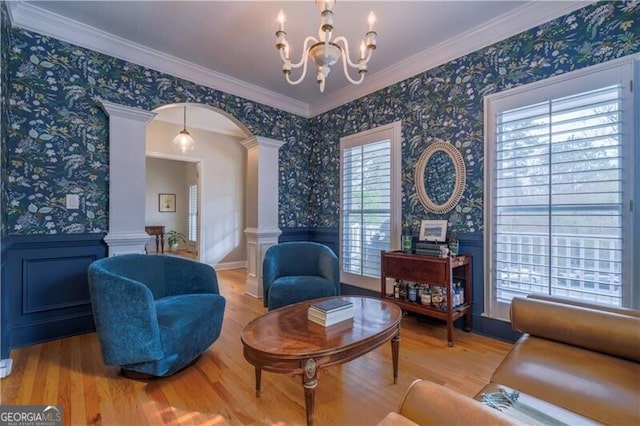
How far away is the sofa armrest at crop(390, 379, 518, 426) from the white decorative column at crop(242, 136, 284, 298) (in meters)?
3.42

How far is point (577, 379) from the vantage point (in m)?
1.16

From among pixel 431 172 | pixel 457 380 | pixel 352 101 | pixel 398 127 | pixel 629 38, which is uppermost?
pixel 352 101

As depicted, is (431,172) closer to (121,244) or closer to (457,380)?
(457,380)

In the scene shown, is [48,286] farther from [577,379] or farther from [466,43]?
[466,43]

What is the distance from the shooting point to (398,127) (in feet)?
11.1

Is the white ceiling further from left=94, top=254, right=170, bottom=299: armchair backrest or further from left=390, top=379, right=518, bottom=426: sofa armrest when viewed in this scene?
left=390, top=379, right=518, bottom=426: sofa armrest

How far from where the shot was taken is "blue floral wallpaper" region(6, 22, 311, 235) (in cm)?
250

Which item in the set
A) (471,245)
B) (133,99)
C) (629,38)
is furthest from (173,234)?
(629,38)

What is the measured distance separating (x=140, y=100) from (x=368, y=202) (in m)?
2.78

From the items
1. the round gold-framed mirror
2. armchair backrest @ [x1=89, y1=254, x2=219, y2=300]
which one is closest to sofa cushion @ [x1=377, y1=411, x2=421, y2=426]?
armchair backrest @ [x1=89, y1=254, x2=219, y2=300]

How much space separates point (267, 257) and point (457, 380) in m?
1.89

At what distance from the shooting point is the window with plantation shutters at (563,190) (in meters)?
2.04

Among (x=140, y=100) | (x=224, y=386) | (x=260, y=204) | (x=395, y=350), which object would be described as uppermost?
(x=140, y=100)

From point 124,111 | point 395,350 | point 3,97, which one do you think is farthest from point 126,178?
point 395,350
